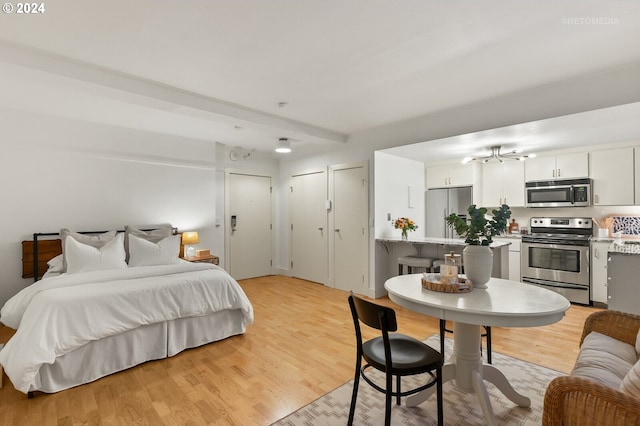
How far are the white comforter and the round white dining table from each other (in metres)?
Answer: 1.88

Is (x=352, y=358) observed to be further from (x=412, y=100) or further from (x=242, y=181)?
(x=242, y=181)

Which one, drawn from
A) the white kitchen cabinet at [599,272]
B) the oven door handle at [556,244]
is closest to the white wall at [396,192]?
the oven door handle at [556,244]

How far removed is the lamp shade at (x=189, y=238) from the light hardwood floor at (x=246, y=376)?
5.60 feet

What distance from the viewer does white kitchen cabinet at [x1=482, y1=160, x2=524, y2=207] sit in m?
5.11

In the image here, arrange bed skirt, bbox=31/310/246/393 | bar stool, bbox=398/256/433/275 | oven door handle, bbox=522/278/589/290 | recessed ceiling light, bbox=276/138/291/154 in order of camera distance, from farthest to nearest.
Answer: recessed ceiling light, bbox=276/138/291/154, oven door handle, bbox=522/278/589/290, bar stool, bbox=398/256/433/275, bed skirt, bbox=31/310/246/393

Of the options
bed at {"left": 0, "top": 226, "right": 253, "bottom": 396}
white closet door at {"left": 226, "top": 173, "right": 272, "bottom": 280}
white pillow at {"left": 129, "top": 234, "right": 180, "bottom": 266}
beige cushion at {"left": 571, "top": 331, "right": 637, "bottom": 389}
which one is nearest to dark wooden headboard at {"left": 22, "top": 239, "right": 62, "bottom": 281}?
bed at {"left": 0, "top": 226, "right": 253, "bottom": 396}

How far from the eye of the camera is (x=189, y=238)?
474 centimetres

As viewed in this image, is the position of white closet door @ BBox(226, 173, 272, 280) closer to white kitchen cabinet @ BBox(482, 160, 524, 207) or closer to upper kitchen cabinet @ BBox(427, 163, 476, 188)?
upper kitchen cabinet @ BBox(427, 163, 476, 188)

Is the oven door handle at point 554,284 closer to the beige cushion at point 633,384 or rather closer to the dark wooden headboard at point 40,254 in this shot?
the beige cushion at point 633,384

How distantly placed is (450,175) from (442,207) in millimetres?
611

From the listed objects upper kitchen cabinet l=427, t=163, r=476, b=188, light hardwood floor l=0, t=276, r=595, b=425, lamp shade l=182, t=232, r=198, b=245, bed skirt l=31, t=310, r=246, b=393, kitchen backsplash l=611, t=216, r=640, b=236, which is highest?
upper kitchen cabinet l=427, t=163, r=476, b=188

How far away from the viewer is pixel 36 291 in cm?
267

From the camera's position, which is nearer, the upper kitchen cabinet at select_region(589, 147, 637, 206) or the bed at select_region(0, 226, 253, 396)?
the bed at select_region(0, 226, 253, 396)

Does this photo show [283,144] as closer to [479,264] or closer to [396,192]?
[396,192]
